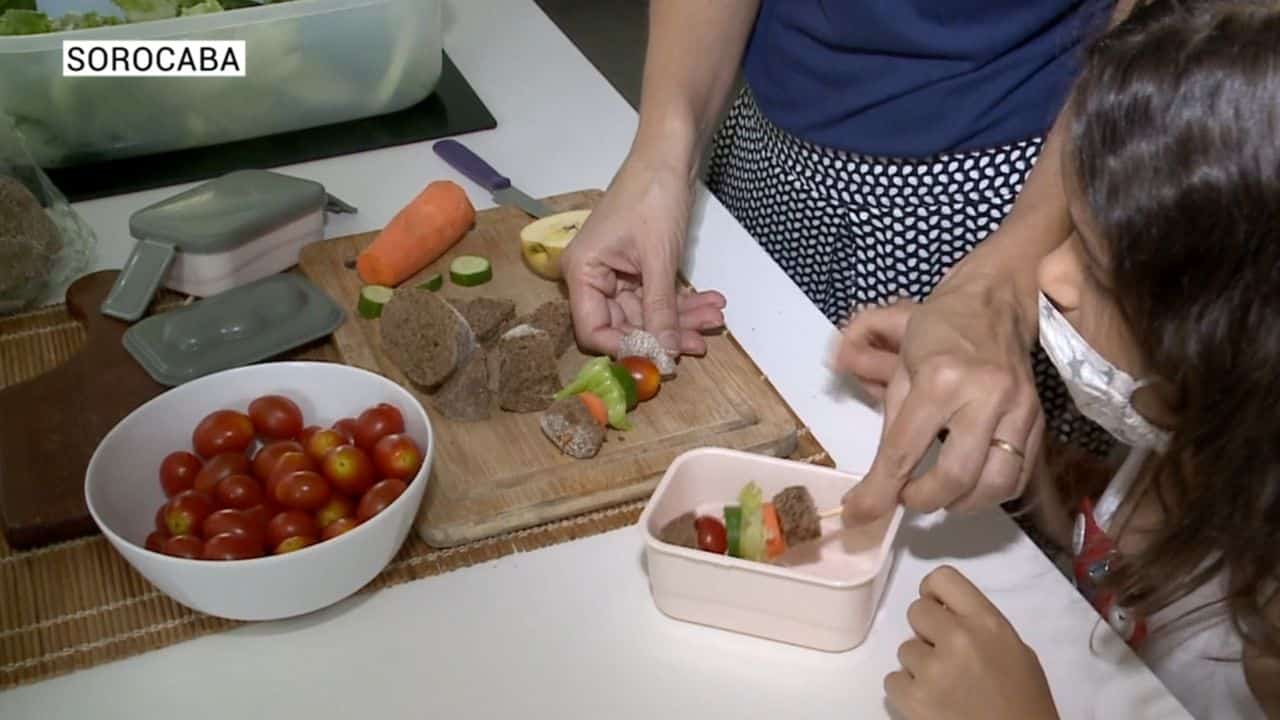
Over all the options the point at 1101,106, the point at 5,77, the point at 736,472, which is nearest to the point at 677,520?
the point at 736,472

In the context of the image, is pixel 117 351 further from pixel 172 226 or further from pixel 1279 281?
pixel 1279 281

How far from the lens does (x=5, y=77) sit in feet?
4.31

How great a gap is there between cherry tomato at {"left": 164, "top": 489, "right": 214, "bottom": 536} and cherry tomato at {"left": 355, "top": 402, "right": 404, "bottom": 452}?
12 cm

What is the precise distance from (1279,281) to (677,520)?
1.43 ft

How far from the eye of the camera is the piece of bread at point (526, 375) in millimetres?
1065

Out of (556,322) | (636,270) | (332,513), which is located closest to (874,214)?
(636,270)

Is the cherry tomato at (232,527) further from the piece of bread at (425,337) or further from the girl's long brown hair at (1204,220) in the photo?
the girl's long brown hair at (1204,220)

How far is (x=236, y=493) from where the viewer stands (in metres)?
0.91

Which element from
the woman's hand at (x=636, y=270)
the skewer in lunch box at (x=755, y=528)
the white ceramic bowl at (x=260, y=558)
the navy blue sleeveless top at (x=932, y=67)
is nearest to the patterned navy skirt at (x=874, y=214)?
the navy blue sleeveless top at (x=932, y=67)

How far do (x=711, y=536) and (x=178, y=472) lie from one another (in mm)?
410

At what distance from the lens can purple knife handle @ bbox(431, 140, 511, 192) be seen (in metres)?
1.40

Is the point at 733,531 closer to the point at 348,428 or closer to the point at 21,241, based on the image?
the point at 348,428

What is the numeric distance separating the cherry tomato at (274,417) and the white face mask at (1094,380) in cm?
60

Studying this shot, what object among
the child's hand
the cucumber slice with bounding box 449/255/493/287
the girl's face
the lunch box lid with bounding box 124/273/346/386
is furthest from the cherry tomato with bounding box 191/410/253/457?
the girl's face
